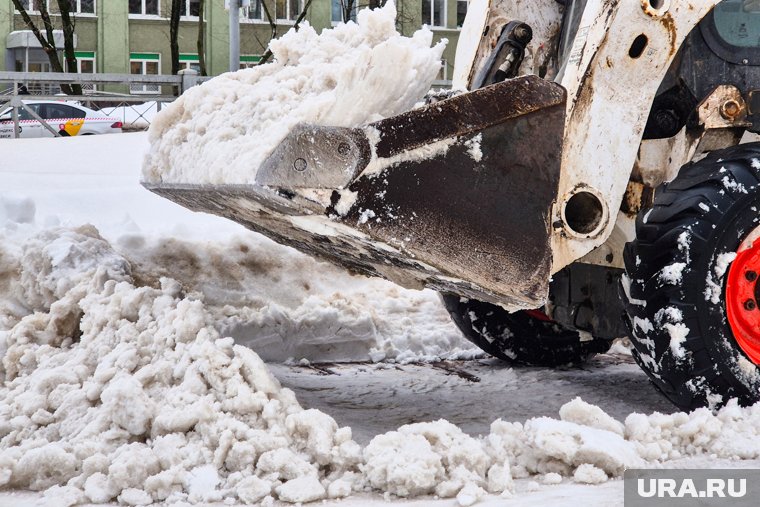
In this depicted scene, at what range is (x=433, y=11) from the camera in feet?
108

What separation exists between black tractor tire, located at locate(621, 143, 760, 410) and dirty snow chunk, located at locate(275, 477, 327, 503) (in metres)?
1.39

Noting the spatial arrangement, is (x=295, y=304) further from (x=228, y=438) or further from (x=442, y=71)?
(x=442, y=71)

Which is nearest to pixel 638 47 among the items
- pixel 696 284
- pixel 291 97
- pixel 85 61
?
pixel 696 284

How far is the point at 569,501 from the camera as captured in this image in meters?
3.42

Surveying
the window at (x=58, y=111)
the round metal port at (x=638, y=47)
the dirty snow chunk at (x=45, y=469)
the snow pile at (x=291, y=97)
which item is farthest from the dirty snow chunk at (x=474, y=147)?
the window at (x=58, y=111)

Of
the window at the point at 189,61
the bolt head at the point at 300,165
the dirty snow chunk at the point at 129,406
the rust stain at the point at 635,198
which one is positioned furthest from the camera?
the window at the point at 189,61

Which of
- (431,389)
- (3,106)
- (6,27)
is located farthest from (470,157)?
(6,27)

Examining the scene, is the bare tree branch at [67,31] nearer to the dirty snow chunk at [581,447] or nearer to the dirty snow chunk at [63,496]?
the dirty snow chunk at [63,496]

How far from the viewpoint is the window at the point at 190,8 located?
107 feet

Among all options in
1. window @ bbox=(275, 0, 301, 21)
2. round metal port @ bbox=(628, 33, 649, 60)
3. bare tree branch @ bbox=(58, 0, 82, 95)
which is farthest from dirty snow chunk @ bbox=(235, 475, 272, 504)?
window @ bbox=(275, 0, 301, 21)

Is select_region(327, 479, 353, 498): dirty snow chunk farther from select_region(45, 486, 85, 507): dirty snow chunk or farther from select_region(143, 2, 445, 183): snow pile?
select_region(143, 2, 445, 183): snow pile

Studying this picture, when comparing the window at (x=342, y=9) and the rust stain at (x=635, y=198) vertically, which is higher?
the window at (x=342, y=9)

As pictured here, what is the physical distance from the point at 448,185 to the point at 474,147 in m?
0.16

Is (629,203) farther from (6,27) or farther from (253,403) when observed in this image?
(6,27)
